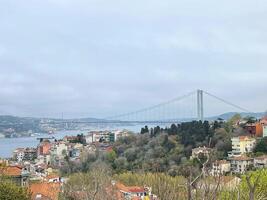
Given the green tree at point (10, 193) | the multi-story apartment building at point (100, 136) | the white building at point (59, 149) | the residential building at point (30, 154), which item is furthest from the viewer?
the multi-story apartment building at point (100, 136)

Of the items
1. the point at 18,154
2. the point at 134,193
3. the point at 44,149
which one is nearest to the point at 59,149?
the point at 44,149

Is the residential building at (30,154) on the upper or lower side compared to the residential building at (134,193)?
lower

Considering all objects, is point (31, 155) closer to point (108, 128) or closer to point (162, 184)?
point (108, 128)

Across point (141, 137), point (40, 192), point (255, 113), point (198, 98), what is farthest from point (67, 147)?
point (40, 192)

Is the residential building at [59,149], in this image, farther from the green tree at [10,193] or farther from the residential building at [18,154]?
the green tree at [10,193]

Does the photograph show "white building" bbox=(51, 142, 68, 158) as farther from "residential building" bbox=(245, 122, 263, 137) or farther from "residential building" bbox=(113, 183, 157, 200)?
"residential building" bbox=(113, 183, 157, 200)

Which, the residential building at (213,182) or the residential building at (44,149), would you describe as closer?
the residential building at (213,182)

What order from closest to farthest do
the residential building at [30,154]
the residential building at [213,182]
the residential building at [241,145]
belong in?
the residential building at [213,182], the residential building at [241,145], the residential building at [30,154]

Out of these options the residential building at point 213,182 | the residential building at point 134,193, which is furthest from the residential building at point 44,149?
the residential building at point 213,182

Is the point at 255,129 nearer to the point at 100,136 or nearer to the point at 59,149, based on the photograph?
the point at 59,149

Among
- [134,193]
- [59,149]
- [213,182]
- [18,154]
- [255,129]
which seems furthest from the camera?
[18,154]
